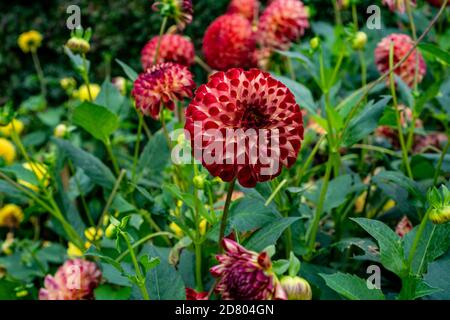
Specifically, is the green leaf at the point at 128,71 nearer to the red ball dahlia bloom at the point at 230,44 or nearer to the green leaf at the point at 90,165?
the green leaf at the point at 90,165

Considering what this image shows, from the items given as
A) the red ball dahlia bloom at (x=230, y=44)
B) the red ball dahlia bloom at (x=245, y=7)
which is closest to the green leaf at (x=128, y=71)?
the red ball dahlia bloom at (x=230, y=44)

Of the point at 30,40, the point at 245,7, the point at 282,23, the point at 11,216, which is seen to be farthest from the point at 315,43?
the point at 30,40

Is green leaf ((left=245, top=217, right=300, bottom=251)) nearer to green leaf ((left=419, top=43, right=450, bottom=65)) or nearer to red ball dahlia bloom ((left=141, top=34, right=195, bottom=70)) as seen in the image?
green leaf ((left=419, top=43, right=450, bottom=65))

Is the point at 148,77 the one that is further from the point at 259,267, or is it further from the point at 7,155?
the point at 7,155

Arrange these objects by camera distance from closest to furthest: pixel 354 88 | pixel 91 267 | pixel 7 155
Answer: pixel 91 267, pixel 354 88, pixel 7 155

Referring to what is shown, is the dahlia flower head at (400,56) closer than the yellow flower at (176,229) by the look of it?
No

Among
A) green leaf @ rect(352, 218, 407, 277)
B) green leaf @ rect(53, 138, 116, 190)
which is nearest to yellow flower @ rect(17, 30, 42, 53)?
green leaf @ rect(53, 138, 116, 190)

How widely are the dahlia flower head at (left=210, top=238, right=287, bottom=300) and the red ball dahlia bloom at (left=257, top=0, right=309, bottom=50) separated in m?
0.67

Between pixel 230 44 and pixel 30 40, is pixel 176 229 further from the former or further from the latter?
pixel 30 40

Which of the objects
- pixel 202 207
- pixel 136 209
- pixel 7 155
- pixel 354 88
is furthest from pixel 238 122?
pixel 7 155

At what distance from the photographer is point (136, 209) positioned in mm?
848

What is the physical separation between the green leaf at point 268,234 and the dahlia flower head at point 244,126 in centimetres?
8

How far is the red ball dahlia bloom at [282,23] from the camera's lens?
1.11 meters
